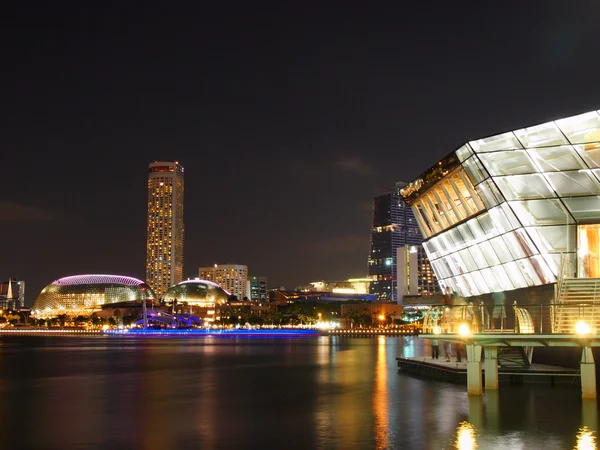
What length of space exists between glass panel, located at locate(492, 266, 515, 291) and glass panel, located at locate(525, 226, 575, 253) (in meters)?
4.35

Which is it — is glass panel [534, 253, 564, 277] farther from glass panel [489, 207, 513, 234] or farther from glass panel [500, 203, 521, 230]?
glass panel [489, 207, 513, 234]

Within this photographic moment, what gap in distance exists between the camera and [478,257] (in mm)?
46375

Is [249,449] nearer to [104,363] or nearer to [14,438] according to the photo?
[14,438]

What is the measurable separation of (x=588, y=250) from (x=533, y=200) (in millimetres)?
4022

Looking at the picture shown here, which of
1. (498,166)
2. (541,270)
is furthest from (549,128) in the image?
(541,270)

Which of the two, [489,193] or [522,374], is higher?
[489,193]

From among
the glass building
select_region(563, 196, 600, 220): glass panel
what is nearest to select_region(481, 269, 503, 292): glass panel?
the glass building

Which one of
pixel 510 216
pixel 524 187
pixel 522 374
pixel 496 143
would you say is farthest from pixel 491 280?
pixel 496 143

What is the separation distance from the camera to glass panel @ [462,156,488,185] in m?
42.0

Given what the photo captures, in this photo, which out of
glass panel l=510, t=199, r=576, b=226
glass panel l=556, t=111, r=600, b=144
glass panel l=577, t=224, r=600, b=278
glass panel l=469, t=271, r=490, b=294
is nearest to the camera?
glass panel l=577, t=224, r=600, b=278

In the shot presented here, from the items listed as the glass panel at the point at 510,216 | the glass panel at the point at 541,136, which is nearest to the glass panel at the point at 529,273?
the glass panel at the point at 510,216

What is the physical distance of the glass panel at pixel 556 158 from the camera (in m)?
40.6

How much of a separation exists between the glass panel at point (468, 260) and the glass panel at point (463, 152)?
23.6ft

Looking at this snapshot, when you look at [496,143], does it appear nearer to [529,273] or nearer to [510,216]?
[510,216]
